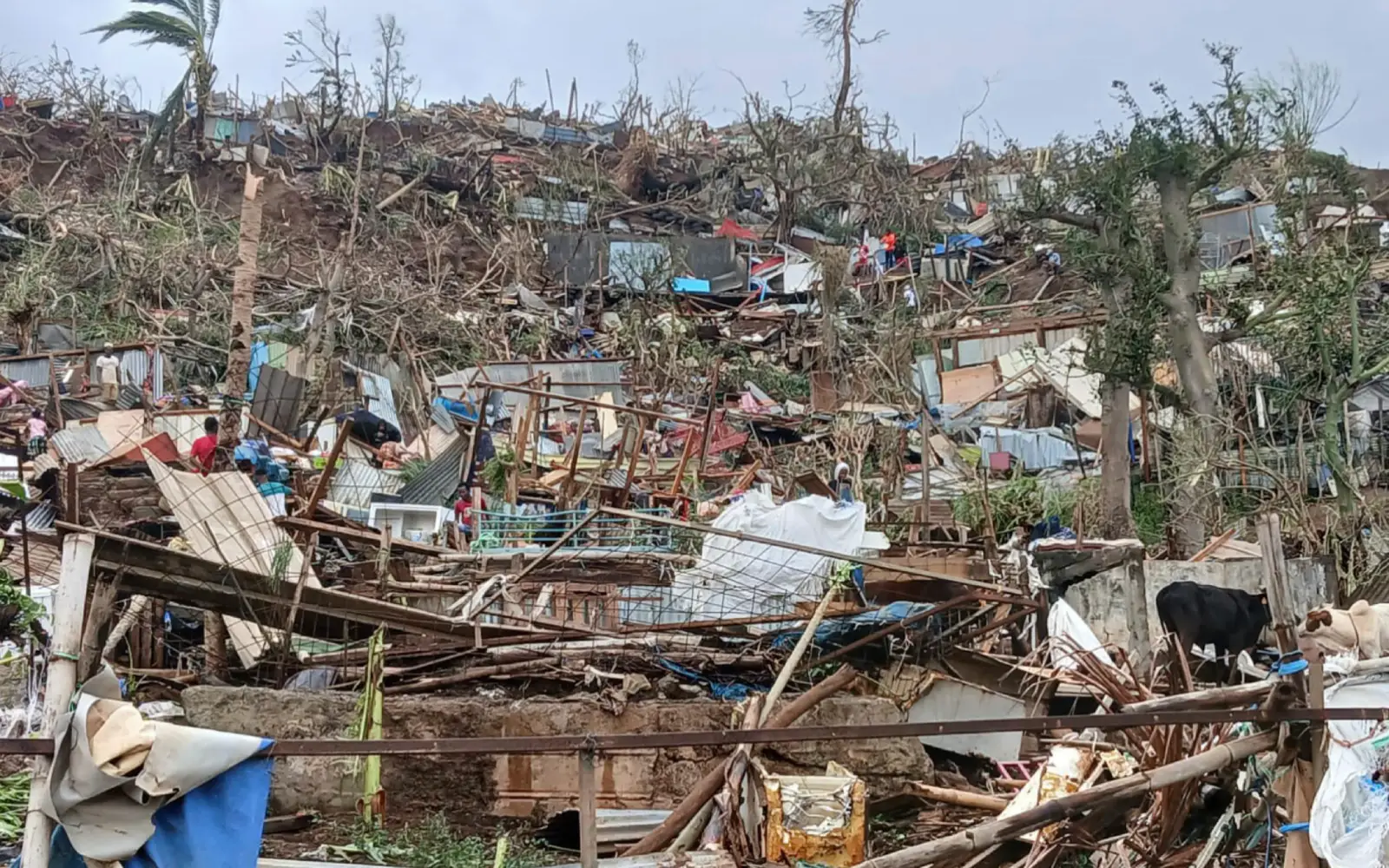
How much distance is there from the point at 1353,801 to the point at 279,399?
45.7 feet

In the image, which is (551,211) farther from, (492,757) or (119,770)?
(119,770)

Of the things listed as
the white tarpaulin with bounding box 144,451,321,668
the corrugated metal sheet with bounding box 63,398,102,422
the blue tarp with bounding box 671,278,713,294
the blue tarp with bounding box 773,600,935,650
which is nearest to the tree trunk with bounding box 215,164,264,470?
the corrugated metal sheet with bounding box 63,398,102,422

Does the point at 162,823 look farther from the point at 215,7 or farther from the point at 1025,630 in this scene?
the point at 215,7

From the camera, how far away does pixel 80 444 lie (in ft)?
40.7

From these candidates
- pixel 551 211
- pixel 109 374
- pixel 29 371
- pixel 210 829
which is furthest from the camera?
pixel 551 211

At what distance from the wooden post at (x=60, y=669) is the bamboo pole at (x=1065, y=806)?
2.31 meters

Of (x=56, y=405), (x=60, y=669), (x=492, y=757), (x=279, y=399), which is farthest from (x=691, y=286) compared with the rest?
(x=60, y=669)

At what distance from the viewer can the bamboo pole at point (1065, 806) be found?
3.70 metres

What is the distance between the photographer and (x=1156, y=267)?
47.0ft

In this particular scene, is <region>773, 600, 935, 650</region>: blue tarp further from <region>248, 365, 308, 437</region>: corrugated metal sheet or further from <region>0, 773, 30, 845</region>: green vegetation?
<region>248, 365, 308, 437</region>: corrugated metal sheet

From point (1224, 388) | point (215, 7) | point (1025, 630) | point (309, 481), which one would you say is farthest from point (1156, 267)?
point (215, 7)

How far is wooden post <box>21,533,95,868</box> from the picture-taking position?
2.97 metres

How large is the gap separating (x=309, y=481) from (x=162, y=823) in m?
9.26

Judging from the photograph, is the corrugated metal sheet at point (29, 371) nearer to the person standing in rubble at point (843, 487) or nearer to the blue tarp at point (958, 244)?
the person standing in rubble at point (843, 487)
